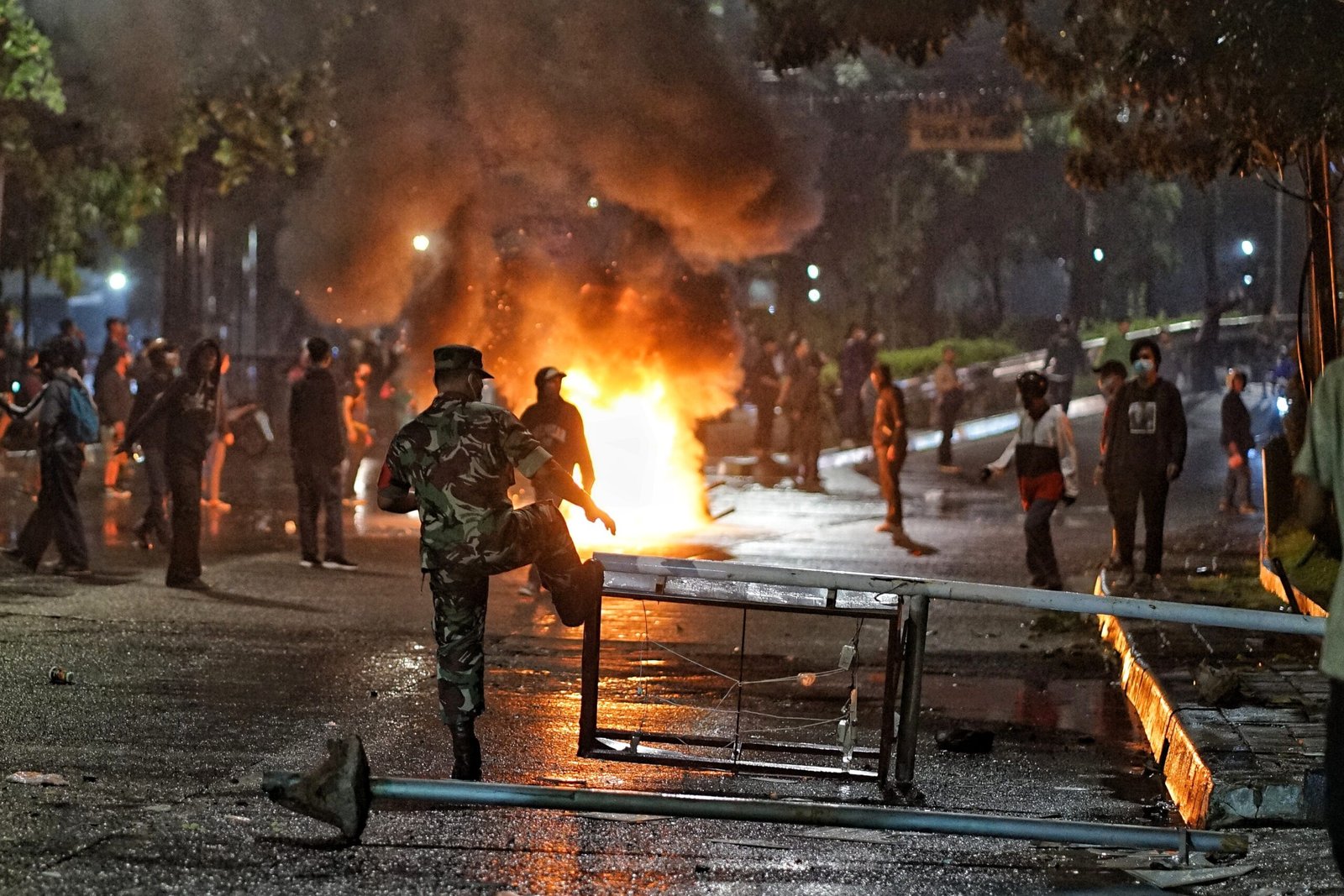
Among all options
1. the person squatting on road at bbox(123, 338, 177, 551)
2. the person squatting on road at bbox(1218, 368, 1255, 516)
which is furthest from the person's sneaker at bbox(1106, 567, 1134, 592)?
the person squatting on road at bbox(123, 338, 177, 551)

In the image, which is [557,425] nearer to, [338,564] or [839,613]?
[338,564]

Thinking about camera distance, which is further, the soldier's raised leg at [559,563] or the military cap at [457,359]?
the military cap at [457,359]

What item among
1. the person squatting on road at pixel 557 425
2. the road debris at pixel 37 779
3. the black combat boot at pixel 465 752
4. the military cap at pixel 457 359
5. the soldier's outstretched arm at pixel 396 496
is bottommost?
the road debris at pixel 37 779

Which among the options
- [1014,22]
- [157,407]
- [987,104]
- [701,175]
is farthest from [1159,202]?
[157,407]

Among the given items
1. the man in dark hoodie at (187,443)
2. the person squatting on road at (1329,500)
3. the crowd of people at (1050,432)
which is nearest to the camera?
the person squatting on road at (1329,500)

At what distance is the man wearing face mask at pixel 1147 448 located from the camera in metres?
12.2

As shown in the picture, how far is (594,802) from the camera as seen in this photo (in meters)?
4.92

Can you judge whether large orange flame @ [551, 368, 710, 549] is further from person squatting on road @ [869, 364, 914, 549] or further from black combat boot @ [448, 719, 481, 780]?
black combat boot @ [448, 719, 481, 780]

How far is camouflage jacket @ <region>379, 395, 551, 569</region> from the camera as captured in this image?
249 inches

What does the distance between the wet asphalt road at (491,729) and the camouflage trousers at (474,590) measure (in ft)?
1.28

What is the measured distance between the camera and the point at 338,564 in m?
13.0

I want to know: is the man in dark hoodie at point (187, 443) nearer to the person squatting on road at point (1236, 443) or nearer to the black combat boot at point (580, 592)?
the black combat boot at point (580, 592)

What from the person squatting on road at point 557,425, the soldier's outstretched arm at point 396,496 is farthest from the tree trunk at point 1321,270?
the soldier's outstretched arm at point 396,496

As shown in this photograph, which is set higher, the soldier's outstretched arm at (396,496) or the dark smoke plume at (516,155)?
the dark smoke plume at (516,155)
